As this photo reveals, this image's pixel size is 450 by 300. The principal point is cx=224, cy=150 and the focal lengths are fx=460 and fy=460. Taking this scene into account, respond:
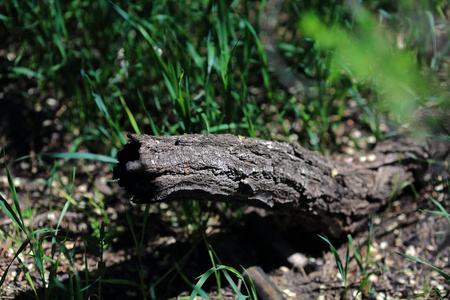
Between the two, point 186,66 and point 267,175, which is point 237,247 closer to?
point 267,175

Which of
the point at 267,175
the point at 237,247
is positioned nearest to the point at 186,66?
the point at 267,175

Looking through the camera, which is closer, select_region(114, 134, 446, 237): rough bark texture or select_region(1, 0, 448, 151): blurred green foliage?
select_region(114, 134, 446, 237): rough bark texture

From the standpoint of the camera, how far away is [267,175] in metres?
1.41

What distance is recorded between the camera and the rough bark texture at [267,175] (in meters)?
1.20

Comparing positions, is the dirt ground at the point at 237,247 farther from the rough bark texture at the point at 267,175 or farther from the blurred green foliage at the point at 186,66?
the blurred green foliage at the point at 186,66

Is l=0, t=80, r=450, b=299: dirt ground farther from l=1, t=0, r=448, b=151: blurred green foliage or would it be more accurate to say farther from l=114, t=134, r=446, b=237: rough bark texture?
l=1, t=0, r=448, b=151: blurred green foliage

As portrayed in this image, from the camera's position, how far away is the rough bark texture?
120 cm

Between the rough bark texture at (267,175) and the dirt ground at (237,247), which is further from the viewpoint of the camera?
the dirt ground at (237,247)

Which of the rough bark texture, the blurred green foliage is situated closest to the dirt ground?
the rough bark texture

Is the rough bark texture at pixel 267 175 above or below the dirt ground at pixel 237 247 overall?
above

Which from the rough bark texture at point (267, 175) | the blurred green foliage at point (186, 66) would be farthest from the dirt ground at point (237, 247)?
the blurred green foliage at point (186, 66)

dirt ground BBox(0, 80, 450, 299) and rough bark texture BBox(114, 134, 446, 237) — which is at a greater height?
rough bark texture BBox(114, 134, 446, 237)

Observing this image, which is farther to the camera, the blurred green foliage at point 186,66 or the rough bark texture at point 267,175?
the blurred green foliage at point 186,66

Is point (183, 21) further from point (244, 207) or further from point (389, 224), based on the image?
point (389, 224)
